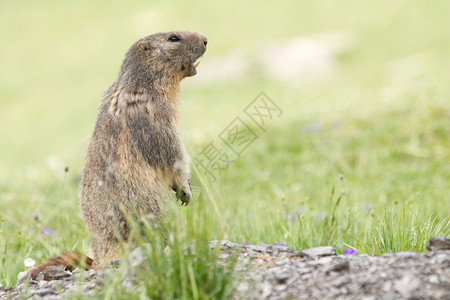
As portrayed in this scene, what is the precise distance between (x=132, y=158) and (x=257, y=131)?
4.90 meters

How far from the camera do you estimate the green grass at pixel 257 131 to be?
4.07 meters

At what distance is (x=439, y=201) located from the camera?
516cm

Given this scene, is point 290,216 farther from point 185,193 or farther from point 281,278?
point 281,278

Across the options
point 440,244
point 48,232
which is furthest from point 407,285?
point 48,232

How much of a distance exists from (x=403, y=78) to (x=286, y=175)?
584 cm

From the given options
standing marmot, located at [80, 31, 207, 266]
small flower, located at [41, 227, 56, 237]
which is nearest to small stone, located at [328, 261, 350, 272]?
standing marmot, located at [80, 31, 207, 266]

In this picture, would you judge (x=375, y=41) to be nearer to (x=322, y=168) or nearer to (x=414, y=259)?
(x=322, y=168)

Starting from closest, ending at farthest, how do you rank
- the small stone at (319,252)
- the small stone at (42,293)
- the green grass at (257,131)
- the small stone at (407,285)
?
the small stone at (407,285) < the small stone at (42,293) < the small stone at (319,252) < the green grass at (257,131)

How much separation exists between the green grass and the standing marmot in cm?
29

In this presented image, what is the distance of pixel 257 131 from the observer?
27.5 ft

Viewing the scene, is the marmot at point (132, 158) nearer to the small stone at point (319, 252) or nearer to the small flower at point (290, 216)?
the small stone at point (319, 252)

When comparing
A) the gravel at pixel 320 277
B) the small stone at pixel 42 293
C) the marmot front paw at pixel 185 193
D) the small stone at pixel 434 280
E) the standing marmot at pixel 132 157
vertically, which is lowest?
the small stone at pixel 434 280

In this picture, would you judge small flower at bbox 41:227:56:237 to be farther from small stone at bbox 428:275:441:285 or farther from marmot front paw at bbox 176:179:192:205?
small stone at bbox 428:275:441:285

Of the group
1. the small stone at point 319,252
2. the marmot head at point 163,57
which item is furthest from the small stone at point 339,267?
the marmot head at point 163,57
